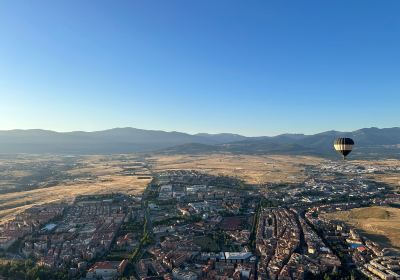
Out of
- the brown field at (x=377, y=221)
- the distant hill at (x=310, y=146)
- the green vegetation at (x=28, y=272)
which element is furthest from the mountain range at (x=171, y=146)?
the green vegetation at (x=28, y=272)

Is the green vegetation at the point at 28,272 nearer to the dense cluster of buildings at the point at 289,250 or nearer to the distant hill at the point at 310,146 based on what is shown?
the dense cluster of buildings at the point at 289,250

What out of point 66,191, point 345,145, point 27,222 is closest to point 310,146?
point 66,191

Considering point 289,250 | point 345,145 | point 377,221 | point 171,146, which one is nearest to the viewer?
point 289,250

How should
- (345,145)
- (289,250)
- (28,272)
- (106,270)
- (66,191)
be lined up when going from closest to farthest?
1. (28,272)
2. (106,270)
3. (289,250)
4. (345,145)
5. (66,191)

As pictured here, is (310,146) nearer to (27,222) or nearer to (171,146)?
(171,146)

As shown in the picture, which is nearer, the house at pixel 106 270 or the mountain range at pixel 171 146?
the house at pixel 106 270

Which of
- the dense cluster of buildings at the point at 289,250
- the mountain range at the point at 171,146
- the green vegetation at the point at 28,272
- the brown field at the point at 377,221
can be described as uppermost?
the mountain range at the point at 171,146

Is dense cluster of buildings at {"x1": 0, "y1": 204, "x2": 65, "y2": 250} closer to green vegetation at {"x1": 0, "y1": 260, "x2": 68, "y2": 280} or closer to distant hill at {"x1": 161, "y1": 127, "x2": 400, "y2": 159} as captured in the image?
green vegetation at {"x1": 0, "y1": 260, "x2": 68, "y2": 280}

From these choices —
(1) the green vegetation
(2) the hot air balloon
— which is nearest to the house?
(1) the green vegetation

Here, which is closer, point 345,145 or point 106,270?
point 106,270
